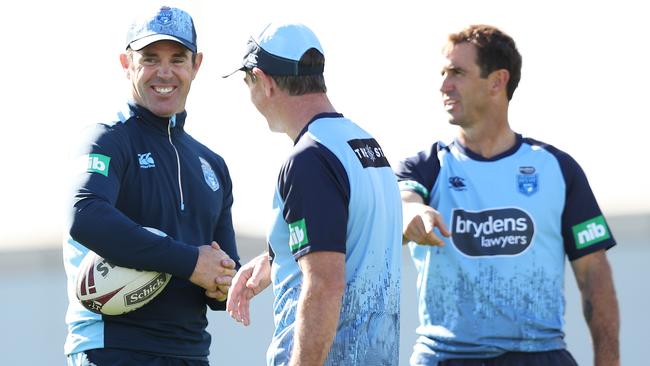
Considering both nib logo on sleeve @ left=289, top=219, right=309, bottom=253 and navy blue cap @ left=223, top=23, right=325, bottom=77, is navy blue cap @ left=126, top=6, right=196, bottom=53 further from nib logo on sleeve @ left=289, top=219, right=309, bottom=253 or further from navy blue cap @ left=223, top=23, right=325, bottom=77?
nib logo on sleeve @ left=289, top=219, right=309, bottom=253

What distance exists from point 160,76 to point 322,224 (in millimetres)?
1191

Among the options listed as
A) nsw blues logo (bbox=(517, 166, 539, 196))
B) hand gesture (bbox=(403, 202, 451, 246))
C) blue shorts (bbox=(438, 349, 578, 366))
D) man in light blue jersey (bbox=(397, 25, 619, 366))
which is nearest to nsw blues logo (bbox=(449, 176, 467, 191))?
man in light blue jersey (bbox=(397, 25, 619, 366))

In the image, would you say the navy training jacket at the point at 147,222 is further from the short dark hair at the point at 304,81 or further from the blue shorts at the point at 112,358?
the short dark hair at the point at 304,81

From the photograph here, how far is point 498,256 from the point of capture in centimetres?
402

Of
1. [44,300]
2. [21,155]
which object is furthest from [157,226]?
[21,155]

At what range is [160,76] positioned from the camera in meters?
4.09

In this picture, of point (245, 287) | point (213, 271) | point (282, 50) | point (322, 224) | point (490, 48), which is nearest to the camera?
point (322, 224)

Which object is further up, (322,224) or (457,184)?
(457,184)

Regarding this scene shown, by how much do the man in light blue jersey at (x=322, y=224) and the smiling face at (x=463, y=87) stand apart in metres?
0.87

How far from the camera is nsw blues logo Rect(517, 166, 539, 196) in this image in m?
4.08

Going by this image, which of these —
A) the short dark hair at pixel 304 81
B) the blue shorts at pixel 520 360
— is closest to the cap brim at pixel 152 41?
the short dark hair at pixel 304 81

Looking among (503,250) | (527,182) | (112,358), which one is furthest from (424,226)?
(112,358)

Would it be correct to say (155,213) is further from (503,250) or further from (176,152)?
(503,250)

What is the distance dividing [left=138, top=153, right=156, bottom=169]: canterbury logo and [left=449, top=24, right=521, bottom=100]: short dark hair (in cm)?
117
